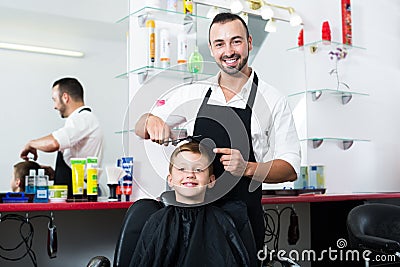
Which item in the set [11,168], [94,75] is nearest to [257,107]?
[94,75]

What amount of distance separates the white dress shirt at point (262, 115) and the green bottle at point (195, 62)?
0.86 meters

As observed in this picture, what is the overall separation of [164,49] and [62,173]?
0.87 m

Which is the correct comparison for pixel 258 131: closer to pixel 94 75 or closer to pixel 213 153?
pixel 213 153

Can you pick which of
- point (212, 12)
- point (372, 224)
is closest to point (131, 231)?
point (372, 224)

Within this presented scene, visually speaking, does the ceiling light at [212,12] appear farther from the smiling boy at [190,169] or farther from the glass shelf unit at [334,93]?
the smiling boy at [190,169]

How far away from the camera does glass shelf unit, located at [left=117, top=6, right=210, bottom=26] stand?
2838mm

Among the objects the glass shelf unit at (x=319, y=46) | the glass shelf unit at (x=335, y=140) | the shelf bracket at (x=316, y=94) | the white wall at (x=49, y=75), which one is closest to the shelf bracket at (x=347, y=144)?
the glass shelf unit at (x=335, y=140)

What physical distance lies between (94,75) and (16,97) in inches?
15.4

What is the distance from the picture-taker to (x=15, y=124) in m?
2.38

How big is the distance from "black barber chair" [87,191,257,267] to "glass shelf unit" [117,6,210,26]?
125 cm

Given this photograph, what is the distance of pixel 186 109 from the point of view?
1921 millimetres

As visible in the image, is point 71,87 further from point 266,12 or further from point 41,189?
point 266,12

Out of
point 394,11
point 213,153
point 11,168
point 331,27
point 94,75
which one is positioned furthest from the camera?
point 394,11

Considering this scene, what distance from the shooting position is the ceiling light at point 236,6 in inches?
128
